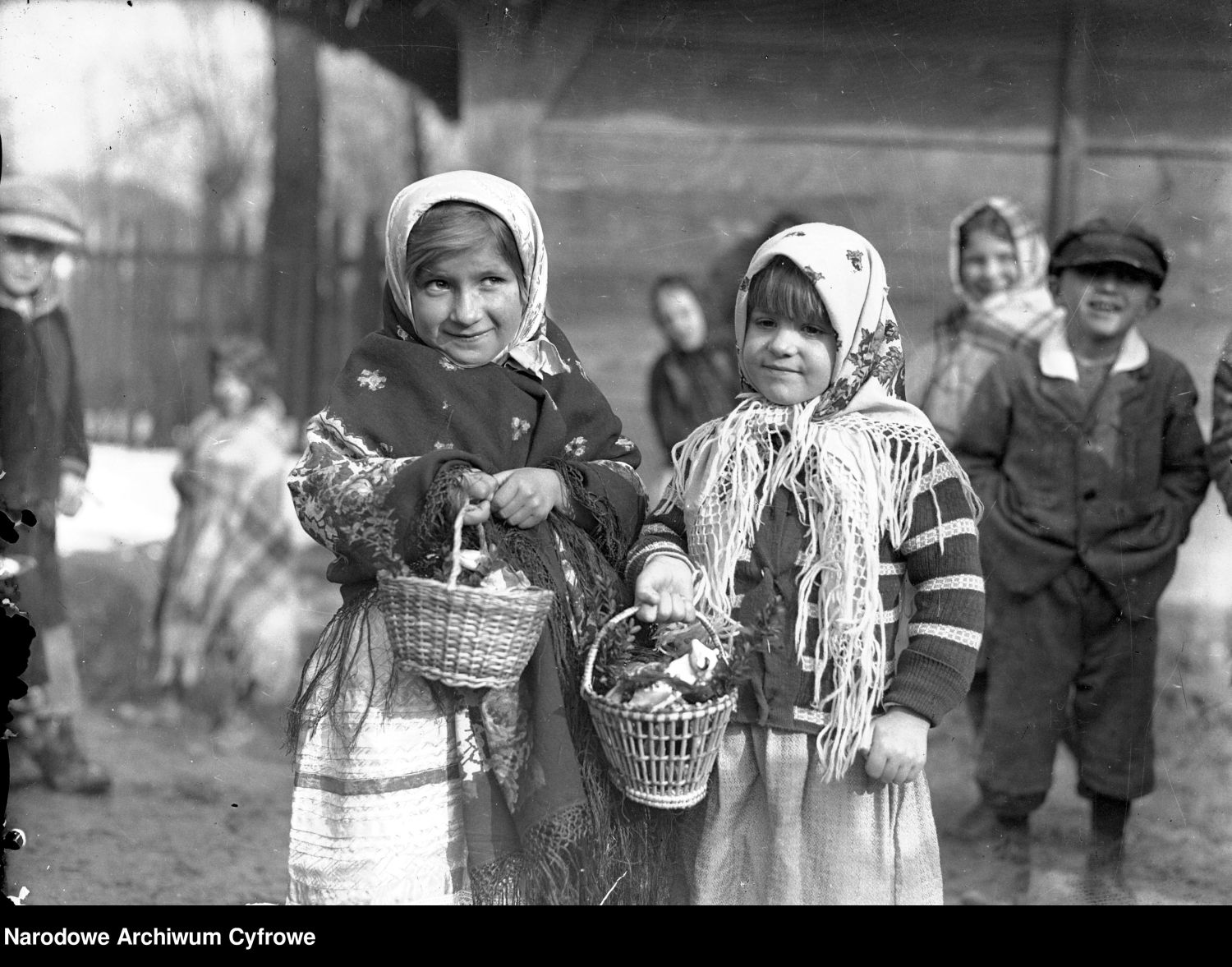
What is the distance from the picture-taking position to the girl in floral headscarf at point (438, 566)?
2191 mm

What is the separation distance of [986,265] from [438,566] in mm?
3216

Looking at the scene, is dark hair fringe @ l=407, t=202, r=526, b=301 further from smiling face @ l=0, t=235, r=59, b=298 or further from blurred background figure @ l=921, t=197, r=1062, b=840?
smiling face @ l=0, t=235, r=59, b=298

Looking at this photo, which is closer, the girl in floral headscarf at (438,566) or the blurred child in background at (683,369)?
the girl in floral headscarf at (438,566)

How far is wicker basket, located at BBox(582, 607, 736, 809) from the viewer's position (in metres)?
2.06

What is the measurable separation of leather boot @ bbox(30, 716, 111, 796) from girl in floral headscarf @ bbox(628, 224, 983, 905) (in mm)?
3182

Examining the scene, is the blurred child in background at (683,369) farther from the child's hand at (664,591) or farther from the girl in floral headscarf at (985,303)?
the child's hand at (664,591)

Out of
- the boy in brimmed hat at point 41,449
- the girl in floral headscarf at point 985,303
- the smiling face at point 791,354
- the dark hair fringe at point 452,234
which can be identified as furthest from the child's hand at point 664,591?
the boy in brimmed hat at point 41,449

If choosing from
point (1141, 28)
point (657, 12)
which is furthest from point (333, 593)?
point (1141, 28)

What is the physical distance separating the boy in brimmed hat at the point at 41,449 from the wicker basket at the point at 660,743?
3061 mm

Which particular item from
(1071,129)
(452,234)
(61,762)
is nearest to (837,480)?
(452,234)

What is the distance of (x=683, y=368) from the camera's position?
516 cm

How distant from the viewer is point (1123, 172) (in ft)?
16.1

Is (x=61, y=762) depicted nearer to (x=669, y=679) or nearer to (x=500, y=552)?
(x=500, y=552)

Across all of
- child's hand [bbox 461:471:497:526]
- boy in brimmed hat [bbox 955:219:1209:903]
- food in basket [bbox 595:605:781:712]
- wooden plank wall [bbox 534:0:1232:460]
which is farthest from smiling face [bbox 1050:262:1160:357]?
child's hand [bbox 461:471:497:526]
